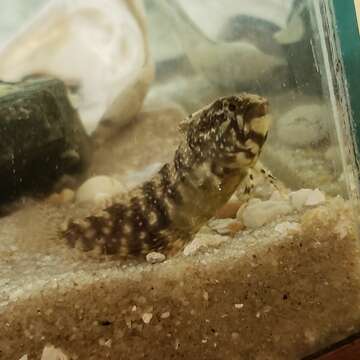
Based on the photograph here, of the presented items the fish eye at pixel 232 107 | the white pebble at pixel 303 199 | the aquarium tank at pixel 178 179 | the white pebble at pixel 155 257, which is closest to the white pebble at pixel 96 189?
the aquarium tank at pixel 178 179

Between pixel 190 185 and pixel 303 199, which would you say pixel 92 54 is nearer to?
pixel 190 185

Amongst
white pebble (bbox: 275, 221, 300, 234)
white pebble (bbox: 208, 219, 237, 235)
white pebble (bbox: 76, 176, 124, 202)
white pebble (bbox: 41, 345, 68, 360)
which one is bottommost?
white pebble (bbox: 41, 345, 68, 360)

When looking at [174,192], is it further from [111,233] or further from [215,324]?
[215,324]

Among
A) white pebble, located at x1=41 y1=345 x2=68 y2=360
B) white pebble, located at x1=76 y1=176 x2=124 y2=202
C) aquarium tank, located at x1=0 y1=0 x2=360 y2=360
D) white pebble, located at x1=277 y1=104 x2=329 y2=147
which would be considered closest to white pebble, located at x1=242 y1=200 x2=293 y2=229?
aquarium tank, located at x1=0 y1=0 x2=360 y2=360

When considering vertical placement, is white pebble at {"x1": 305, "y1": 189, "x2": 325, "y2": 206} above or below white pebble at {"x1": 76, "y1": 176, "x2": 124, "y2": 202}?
below

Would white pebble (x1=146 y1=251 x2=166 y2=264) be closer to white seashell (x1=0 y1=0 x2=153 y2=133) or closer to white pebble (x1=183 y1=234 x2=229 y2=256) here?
white pebble (x1=183 y1=234 x2=229 y2=256)

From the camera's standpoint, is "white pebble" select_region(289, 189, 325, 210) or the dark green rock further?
"white pebble" select_region(289, 189, 325, 210)

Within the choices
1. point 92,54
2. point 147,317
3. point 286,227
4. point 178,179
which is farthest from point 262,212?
point 92,54
